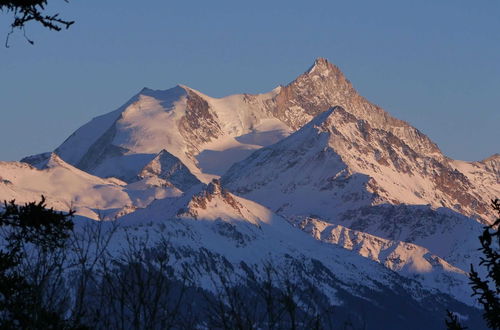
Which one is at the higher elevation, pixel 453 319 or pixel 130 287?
pixel 130 287

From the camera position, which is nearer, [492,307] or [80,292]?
[492,307]

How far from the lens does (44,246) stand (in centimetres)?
3047

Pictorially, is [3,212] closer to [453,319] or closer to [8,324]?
[8,324]

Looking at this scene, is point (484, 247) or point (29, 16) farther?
point (29, 16)

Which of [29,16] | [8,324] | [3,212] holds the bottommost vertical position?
[8,324]

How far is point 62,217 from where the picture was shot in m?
30.5

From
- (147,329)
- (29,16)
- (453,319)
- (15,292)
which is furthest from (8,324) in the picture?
(453,319)

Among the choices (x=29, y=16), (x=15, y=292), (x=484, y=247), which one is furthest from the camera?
(x=15, y=292)

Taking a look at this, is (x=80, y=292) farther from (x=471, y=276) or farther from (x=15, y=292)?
(x=471, y=276)

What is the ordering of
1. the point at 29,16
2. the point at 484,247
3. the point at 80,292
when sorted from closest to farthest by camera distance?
the point at 484,247 < the point at 29,16 < the point at 80,292

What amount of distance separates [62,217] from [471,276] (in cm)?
920

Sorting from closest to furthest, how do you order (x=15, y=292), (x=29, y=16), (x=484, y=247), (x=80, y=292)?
(x=484, y=247) < (x=29, y=16) < (x=15, y=292) < (x=80, y=292)

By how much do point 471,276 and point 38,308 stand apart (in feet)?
34.8

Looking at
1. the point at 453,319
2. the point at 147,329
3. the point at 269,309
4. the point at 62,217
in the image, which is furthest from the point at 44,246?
the point at 453,319
